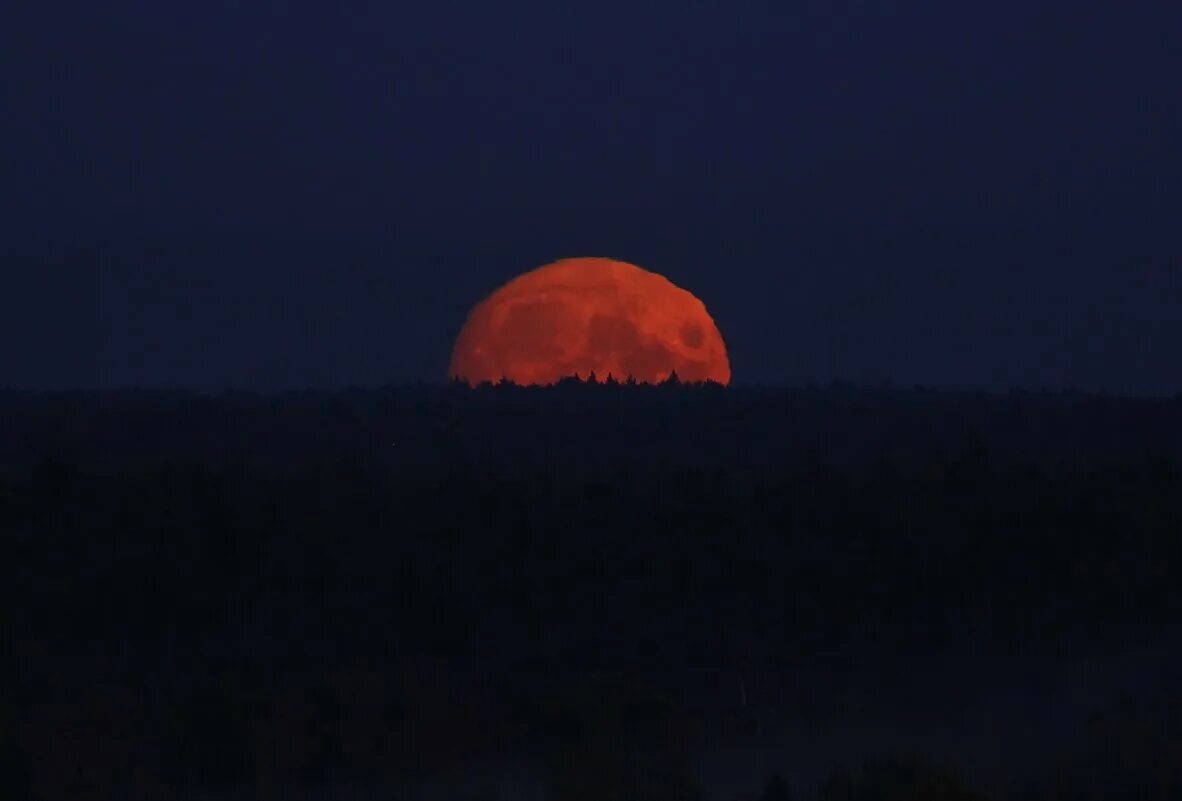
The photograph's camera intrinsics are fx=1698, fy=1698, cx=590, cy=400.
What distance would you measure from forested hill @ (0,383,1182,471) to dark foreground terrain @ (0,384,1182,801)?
30.0 inches

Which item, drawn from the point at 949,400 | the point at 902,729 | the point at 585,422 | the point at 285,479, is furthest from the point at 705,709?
the point at 949,400

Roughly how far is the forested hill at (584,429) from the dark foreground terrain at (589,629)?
2.50ft

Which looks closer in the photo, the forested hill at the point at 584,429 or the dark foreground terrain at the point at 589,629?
the dark foreground terrain at the point at 589,629

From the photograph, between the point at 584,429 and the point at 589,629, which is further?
the point at 584,429

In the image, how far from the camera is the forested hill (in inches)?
1009

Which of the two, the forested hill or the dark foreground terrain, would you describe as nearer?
the dark foreground terrain

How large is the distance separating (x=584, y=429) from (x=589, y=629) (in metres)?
12.1

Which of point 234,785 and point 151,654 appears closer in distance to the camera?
point 234,785

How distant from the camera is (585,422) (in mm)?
28781

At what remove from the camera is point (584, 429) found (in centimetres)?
2838

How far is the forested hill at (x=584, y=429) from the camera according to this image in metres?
25.6

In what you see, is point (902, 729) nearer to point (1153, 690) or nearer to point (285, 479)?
point (1153, 690)

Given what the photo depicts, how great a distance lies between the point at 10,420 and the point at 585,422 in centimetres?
983

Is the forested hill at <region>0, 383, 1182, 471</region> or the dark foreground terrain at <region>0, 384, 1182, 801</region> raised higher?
the forested hill at <region>0, 383, 1182, 471</region>
